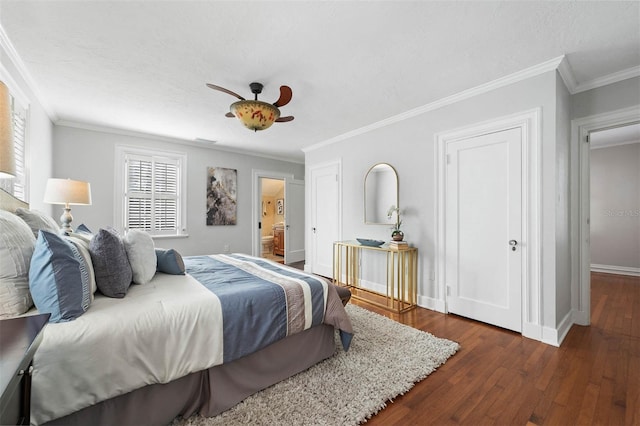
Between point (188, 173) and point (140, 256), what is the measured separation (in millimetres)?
3358

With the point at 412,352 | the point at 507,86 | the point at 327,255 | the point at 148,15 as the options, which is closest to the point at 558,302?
the point at 412,352

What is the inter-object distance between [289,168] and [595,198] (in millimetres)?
6116

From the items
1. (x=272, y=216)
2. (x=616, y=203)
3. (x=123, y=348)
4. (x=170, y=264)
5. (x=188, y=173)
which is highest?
(x=188, y=173)

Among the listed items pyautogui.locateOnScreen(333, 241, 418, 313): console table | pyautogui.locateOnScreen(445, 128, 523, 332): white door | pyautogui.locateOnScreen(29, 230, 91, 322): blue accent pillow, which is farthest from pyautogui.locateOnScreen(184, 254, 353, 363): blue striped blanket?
pyautogui.locateOnScreen(445, 128, 523, 332): white door

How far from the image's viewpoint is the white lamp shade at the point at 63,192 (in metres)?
2.86

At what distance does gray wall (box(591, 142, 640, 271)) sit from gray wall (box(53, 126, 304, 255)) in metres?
5.92

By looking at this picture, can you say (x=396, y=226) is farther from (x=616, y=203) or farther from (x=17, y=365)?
(x=616, y=203)

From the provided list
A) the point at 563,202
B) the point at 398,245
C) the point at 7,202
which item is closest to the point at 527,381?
the point at 398,245

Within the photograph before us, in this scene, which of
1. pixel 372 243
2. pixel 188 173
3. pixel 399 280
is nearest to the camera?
pixel 399 280

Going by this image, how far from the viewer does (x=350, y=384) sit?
1773 mm

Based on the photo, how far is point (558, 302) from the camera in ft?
7.93

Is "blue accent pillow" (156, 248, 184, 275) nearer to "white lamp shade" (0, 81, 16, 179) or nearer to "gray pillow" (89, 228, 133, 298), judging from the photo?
"gray pillow" (89, 228, 133, 298)

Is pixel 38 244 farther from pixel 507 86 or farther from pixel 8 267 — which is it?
pixel 507 86

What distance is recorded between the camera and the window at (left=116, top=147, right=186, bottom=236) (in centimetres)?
428
